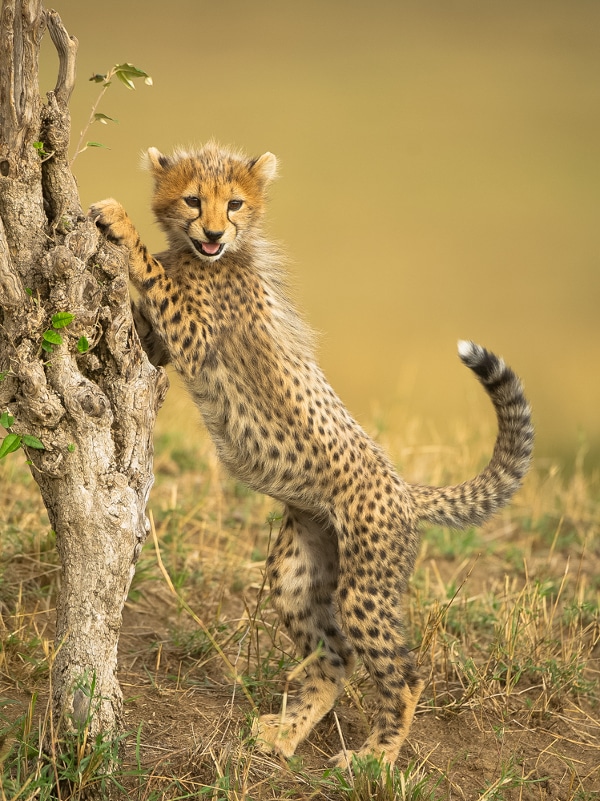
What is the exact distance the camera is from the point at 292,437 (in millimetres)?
3662

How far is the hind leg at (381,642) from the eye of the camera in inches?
136

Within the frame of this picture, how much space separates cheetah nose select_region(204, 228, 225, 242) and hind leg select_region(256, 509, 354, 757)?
1.13 meters

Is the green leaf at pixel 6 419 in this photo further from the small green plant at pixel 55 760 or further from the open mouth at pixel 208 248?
the open mouth at pixel 208 248

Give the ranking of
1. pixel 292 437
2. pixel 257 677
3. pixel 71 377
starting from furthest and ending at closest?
pixel 257 677 < pixel 292 437 < pixel 71 377

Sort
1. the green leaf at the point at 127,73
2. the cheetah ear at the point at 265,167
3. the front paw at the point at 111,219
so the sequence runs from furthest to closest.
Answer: the cheetah ear at the point at 265,167, the front paw at the point at 111,219, the green leaf at the point at 127,73

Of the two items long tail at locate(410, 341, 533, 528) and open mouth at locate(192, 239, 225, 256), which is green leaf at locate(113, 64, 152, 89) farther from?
long tail at locate(410, 341, 533, 528)

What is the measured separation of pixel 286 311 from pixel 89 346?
1.19 meters

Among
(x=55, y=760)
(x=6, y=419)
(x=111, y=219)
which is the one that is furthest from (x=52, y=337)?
(x=55, y=760)

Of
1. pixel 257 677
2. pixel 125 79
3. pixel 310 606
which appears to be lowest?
pixel 257 677

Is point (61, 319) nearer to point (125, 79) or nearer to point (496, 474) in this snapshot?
point (125, 79)

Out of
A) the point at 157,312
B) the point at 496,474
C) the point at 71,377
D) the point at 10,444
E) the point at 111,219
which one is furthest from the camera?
the point at 496,474

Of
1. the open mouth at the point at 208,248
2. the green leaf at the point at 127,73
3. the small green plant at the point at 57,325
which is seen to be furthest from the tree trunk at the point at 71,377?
the open mouth at the point at 208,248

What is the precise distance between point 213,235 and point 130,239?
1.33 feet

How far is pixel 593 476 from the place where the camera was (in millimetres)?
Result: 6820
